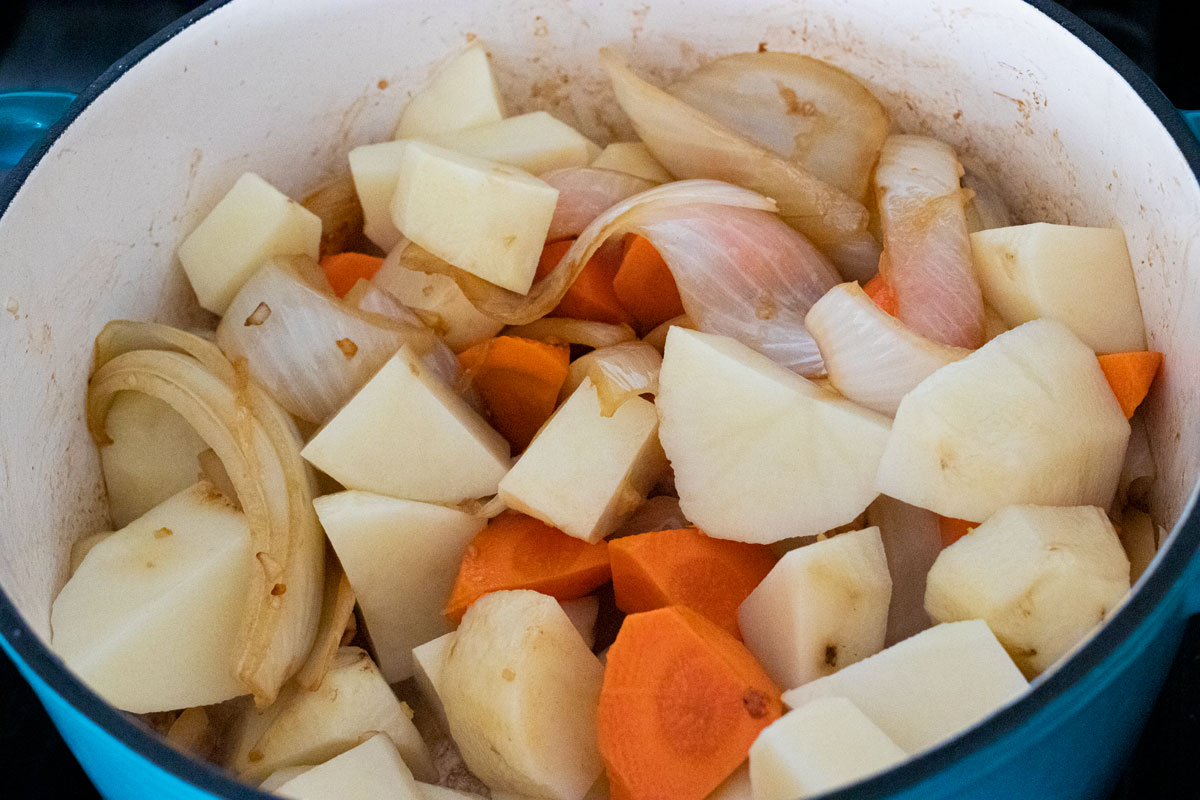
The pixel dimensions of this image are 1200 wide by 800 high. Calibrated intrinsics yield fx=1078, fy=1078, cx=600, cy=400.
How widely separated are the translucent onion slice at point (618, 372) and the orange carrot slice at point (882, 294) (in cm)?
18

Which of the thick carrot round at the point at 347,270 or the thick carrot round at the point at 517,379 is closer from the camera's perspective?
the thick carrot round at the point at 517,379

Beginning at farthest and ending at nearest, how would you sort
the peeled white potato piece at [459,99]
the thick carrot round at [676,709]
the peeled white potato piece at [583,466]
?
the peeled white potato piece at [459,99], the peeled white potato piece at [583,466], the thick carrot round at [676,709]

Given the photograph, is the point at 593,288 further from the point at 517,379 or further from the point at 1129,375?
the point at 1129,375

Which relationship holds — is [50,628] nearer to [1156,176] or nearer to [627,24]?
[627,24]

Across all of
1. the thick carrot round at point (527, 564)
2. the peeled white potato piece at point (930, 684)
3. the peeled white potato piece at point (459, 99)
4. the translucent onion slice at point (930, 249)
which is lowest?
the thick carrot round at point (527, 564)

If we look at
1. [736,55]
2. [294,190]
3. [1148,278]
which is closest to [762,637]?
[1148,278]

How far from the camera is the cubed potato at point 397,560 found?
0.83 meters

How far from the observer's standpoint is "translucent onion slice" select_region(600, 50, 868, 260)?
0.94 meters

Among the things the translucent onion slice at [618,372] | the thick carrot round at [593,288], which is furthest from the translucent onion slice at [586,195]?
the translucent onion slice at [618,372]

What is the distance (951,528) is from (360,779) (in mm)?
459

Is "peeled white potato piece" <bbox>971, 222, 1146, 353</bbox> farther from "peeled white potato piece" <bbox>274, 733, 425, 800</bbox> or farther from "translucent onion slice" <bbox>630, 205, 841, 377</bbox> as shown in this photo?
"peeled white potato piece" <bbox>274, 733, 425, 800</bbox>

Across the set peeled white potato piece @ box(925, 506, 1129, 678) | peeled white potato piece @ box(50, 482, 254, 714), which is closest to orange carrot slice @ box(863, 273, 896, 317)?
peeled white potato piece @ box(925, 506, 1129, 678)

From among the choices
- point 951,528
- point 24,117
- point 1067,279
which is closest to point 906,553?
point 951,528

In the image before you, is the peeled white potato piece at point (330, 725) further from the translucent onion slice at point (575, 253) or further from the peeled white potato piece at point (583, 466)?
the translucent onion slice at point (575, 253)
